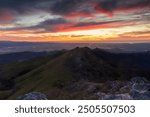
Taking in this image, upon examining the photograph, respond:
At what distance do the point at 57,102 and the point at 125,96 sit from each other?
644 inches

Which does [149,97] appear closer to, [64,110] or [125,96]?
[125,96]

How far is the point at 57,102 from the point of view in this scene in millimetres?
27422

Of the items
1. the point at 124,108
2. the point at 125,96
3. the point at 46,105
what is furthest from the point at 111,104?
the point at 125,96

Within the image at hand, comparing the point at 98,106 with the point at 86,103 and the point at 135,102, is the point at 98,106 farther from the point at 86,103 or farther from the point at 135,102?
the point at 135,102

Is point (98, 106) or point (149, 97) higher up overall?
point (98, 106)

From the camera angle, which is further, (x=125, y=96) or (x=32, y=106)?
(x=125, y=96)

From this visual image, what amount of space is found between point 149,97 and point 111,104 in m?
17.7

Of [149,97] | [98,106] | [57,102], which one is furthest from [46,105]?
[149,97]

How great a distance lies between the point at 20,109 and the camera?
88.5 feet

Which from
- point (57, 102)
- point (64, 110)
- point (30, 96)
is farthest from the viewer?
point (30, 96)

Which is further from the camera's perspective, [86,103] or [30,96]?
[30,96]

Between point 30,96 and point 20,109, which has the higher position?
point 20,109

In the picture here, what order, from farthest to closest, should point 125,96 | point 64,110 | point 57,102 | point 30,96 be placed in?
1. point 30,96
2. point 125,96
3. point 57,102
4. point 64,110

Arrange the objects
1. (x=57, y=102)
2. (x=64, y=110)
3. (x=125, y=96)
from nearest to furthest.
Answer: (x=64, y=110) < (x=57, y=102) < (x=125, y=96)
